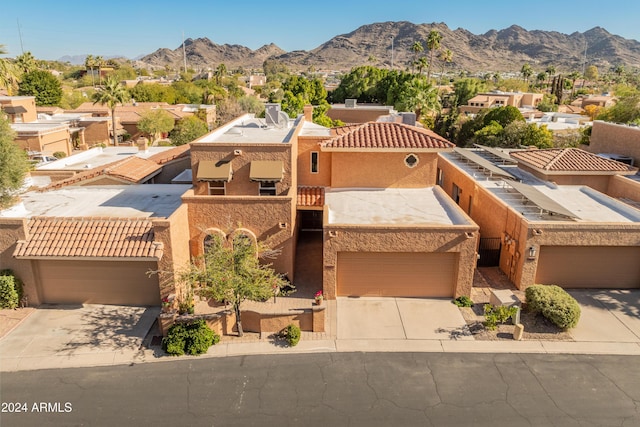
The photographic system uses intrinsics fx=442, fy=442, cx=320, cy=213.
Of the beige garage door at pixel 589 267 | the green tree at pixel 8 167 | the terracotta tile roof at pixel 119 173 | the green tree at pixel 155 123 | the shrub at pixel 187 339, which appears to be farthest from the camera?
the green tree at pixel 155 123

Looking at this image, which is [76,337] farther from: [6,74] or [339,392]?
[6,74]

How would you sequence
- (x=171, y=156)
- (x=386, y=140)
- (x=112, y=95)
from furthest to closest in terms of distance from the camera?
1. (x=112, y=95)
2. (x=171, y=156)
3. (x=386, y=140)

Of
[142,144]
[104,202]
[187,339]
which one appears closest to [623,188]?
[187,339]

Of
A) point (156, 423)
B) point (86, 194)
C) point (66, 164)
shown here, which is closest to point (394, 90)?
point (66, 164)

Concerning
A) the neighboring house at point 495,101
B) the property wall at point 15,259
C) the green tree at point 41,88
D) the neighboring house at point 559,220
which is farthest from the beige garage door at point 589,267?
the green tree at point 41,88

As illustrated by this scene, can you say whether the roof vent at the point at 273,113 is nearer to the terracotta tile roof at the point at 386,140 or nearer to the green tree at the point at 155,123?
the terracotta tile roof at the point at 386,140

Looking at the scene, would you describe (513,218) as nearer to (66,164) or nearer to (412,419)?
(412,419)

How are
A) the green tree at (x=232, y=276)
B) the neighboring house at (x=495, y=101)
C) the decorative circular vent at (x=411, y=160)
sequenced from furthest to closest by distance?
the neighboring house at (x=495, y=101), the decorative circular vent at (x=411, y=160), the green tree at (x=232, y=276)
